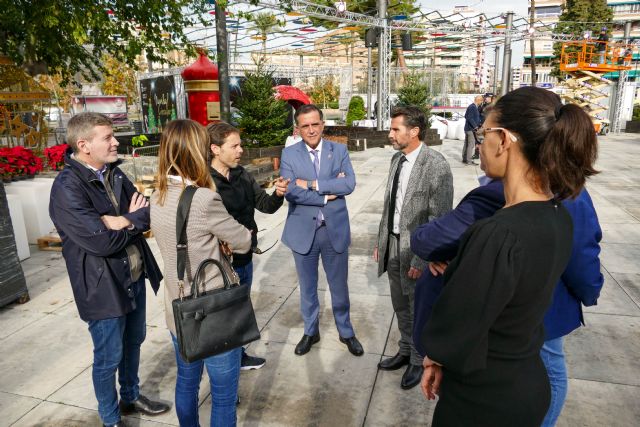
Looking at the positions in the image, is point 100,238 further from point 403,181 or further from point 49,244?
point 49,244

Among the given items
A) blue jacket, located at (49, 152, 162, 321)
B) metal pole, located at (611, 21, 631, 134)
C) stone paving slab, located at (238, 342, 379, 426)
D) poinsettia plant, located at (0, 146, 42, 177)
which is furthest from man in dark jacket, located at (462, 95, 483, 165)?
metal pole, located at (611, 21, 631, 134)

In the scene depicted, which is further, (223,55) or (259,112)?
(259,112)

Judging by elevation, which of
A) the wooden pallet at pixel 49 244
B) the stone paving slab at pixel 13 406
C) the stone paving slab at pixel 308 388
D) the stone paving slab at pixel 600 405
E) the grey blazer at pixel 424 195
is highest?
the grey blazer at pixel 424 195

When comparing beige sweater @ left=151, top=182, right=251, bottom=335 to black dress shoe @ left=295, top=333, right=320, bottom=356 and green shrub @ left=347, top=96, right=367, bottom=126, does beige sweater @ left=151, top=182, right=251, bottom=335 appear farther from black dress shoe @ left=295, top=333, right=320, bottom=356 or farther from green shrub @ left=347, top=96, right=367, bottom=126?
green shrub @ left=347, top=96, right=367, bottom=126

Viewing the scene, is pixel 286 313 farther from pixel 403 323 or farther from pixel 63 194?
pixel 63 194

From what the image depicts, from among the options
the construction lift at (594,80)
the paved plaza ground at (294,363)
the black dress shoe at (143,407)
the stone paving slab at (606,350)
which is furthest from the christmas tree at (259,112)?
the construction lift at (594,80)

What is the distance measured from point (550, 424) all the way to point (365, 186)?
8.44 m

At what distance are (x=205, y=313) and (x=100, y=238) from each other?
0.87m

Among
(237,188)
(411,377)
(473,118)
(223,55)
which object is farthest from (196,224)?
(473,118)

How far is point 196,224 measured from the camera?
6.70 ft

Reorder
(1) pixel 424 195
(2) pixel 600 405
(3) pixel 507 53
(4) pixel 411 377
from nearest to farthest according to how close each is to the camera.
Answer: (2) pixel 600 405 < (1) pixel 424 195 < (4) pixel 411 377 < (3) pixel 507 53

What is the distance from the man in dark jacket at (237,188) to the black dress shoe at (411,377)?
3.58ft

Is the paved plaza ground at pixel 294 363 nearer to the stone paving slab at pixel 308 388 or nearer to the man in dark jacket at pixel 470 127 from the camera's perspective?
the stone paving slab at pixel 308 388

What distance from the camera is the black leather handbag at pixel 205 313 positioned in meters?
1.96
